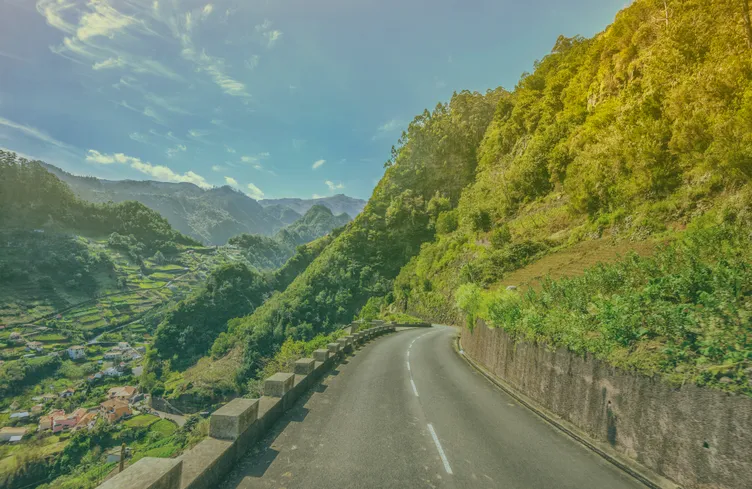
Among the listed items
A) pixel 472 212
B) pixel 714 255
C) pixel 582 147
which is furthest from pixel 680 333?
pixel 472 212

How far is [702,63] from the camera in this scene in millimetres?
15977

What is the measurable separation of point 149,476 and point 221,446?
71.1 inches

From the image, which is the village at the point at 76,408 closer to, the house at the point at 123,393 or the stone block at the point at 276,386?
the house at the point at 123,393

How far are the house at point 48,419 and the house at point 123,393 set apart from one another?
31.7 ft

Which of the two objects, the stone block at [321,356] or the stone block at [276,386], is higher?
the stone block at [276,386]

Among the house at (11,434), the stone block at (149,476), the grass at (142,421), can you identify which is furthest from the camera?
the grass at (142,421)

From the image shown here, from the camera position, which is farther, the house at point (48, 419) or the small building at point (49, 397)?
the small building at point (49, 397)

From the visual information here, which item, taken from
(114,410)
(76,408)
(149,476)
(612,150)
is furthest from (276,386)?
(76,408)

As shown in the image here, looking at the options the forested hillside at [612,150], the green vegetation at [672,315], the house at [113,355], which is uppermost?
the forested hillside at [612,150]

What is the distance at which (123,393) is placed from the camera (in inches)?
3009

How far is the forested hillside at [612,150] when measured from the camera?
13.4 metres

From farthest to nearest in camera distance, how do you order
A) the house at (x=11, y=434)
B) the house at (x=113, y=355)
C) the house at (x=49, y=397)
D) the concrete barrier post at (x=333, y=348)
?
the house at (x=113, y=355), the house at (x=49, y=397), the house at (x=11, y=434), the concrete barrier post at (x=333, y=348)

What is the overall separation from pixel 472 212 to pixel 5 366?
110m

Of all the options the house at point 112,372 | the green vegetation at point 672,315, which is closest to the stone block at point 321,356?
the green vegetation at point 672,315
